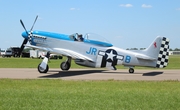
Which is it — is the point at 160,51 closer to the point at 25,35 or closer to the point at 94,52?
the point at 94,52

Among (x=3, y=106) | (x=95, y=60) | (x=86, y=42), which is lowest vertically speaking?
(x=3, y=106)

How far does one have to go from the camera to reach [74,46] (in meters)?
17.6

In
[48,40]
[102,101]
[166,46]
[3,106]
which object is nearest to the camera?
[3,106]

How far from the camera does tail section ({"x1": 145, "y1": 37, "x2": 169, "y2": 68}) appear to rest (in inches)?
598

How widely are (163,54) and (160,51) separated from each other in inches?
9.6

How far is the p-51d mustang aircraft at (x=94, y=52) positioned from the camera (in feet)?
50.3

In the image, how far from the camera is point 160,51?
50.1ft

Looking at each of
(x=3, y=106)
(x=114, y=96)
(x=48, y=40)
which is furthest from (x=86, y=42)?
(x=3, y=106)

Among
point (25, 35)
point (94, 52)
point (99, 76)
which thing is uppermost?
point (25, 35)

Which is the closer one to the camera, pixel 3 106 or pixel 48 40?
pixel 3 106

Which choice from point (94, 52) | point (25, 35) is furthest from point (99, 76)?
point (25, 35)

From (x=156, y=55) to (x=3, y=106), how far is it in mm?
11166

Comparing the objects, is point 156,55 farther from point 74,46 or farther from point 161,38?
point 74,46

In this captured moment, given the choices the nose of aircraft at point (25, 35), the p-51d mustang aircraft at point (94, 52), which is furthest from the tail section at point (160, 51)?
the nose of aircraft at point (25, 35)
